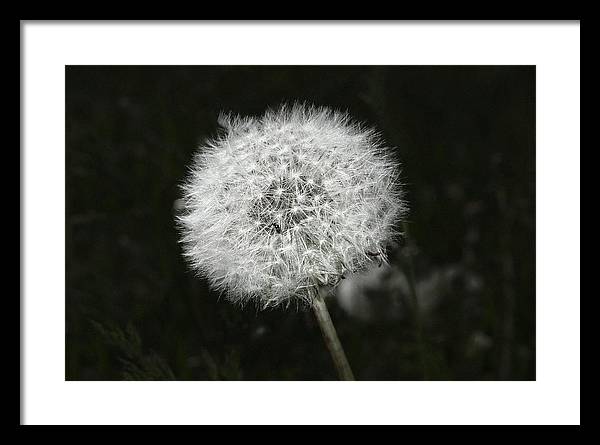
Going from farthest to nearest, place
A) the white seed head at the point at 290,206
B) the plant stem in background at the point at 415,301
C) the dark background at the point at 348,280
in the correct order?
the plant stem in background at the point at 415,301 → the dark background at the point at 348,280 → the white seed head at the point at 290,206

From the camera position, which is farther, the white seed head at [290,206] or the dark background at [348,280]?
the dark background at [348,280]

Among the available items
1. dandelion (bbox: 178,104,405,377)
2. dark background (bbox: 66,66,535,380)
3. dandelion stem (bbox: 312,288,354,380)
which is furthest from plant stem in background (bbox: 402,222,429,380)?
dandelion stem (bbox: 312,288,354,380)

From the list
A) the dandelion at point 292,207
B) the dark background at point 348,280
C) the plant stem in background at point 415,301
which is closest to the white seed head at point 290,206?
the dandelion at point 292,207

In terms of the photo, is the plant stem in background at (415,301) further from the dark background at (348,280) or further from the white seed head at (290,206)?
the white seed head at (290,206)

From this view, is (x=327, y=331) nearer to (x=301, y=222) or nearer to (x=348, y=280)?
(x=348, y=280)

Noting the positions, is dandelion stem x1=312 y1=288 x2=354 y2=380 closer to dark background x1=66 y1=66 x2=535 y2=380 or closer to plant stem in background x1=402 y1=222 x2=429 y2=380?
dark background x1=66 y1=66 x2=535 y2=380

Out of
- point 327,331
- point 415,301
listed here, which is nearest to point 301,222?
point 327,331

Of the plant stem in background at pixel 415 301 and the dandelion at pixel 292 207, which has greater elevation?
the dandelion at pixel 292 207
